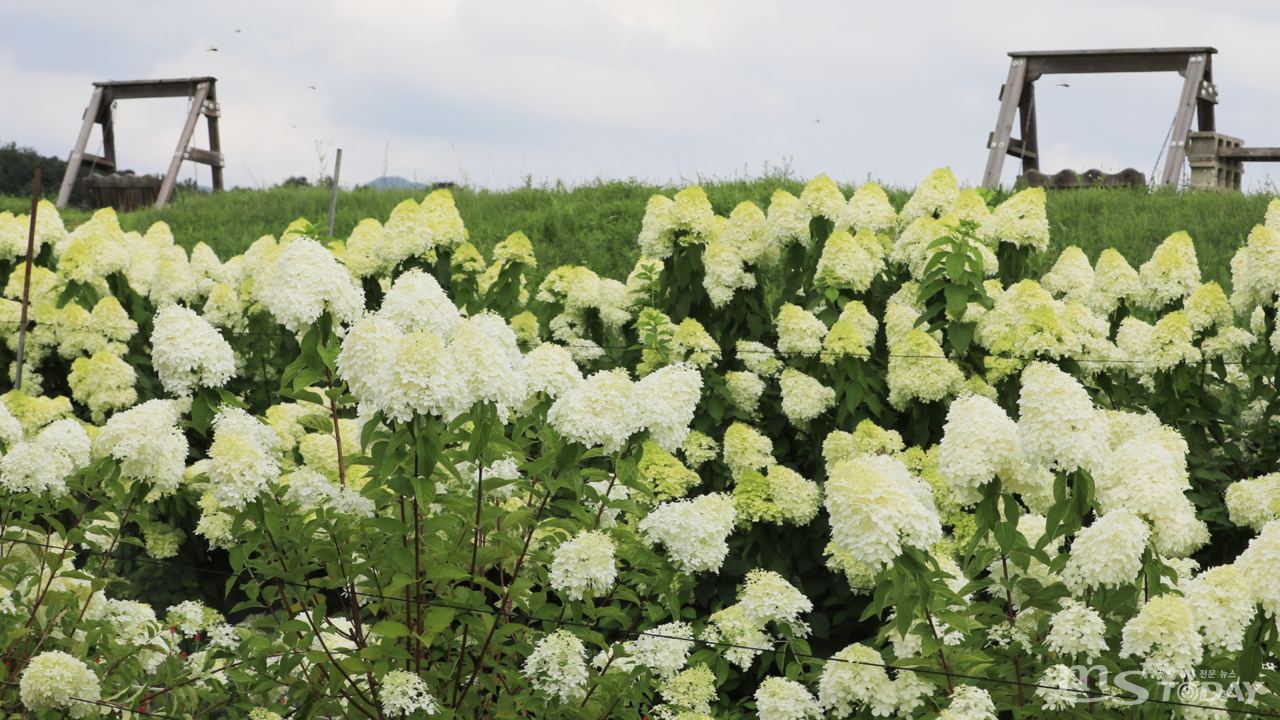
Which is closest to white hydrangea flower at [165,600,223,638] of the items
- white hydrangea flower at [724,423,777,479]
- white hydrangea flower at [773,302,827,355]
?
white hydrangea flower at [724,423,777,479]

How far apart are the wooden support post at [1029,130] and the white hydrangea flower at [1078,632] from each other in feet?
26.2

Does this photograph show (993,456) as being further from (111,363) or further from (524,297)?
(111,363)

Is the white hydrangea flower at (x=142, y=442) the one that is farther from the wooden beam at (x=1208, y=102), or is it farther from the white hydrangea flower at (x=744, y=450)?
the wooden beam at (x=1208, y=102)

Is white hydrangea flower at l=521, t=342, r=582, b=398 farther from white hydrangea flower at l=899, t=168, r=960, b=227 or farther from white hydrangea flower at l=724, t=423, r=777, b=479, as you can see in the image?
white hydrangea flower at l=899, t=168, r=960, b=227

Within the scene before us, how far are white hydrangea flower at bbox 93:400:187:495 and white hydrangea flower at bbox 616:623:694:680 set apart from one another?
1523 millimetres

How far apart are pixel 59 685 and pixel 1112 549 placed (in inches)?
113

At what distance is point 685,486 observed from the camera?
3469 millimetres

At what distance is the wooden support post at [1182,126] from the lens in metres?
8.87

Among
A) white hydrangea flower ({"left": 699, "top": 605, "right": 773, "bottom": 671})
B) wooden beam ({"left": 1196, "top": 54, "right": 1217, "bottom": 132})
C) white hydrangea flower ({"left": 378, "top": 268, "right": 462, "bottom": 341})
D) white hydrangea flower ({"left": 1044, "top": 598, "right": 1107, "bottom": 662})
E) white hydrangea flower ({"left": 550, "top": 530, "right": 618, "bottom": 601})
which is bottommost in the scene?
white hydrangea flower ({"left": 699, "top": 605, "right": 773, "bottom": 671})

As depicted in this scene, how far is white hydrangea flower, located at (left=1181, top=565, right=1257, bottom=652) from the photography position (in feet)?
7.30

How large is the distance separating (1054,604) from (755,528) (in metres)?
1.27

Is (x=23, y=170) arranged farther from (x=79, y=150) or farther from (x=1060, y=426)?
(x=1060, y=426)

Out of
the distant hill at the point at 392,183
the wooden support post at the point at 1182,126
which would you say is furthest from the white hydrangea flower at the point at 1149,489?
the distant hill at the point at 392,183

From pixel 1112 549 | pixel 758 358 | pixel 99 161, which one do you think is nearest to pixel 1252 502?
pixel 1112 549
